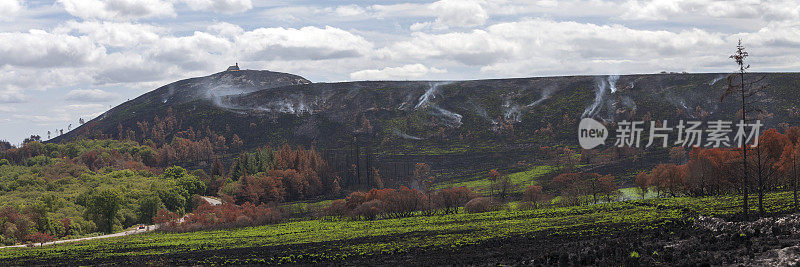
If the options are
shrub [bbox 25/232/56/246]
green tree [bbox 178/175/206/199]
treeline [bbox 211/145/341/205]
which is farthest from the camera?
green tree [bbox 178/175/206/199]

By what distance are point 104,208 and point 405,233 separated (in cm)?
7515

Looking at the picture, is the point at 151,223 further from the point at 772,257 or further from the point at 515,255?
the point at 772,257

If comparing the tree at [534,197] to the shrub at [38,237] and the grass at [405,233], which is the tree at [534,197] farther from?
the shrub at [38,237]

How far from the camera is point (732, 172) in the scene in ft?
336

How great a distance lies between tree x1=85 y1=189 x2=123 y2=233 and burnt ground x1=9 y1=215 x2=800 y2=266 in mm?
51961

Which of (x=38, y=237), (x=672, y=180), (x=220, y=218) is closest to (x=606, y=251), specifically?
(x=672, y=180)

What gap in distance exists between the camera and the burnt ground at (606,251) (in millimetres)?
46469

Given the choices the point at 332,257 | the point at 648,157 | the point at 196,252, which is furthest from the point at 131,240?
the point at 648,157

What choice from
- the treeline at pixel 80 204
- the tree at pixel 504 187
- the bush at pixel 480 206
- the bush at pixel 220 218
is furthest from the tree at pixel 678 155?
the treeline at pixel 80 204

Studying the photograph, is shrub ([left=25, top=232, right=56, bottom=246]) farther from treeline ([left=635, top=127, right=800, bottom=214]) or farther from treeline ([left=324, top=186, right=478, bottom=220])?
treeline ([left=635, top=127, right=800, bottom=214])

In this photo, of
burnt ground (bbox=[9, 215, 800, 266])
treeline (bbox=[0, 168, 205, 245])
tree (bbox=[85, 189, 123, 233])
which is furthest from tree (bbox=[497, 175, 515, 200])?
tree (bbox=[85, 189, 123, 233])

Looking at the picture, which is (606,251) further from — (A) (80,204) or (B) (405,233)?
(A) (80,204)

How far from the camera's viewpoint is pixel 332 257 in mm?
68312

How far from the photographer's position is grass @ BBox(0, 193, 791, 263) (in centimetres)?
7488
